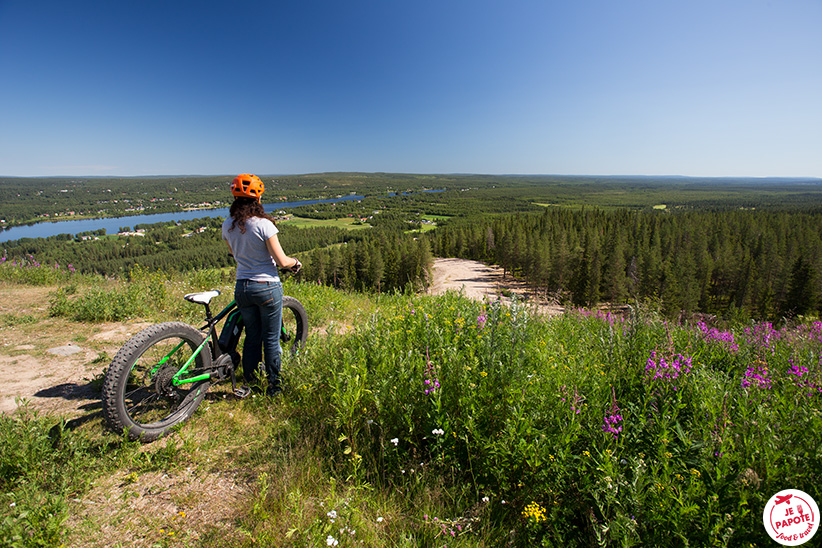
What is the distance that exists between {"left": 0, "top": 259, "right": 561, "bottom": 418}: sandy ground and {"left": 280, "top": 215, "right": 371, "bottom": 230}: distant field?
437 ft

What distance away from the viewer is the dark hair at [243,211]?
3.87 meters

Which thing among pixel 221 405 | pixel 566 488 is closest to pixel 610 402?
pixel 566 488

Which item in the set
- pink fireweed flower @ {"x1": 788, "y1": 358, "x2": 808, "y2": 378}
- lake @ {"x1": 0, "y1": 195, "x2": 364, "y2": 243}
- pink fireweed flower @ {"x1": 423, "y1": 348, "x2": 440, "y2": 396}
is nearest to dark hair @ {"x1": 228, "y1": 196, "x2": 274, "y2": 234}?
pink fireweed flower @ {"x1": 423, "y1": 348, "x2": 440, "y2": 396}

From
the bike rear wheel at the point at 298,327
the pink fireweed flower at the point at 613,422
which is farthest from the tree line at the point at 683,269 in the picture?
the pink fireweed flower at the point at 613,422

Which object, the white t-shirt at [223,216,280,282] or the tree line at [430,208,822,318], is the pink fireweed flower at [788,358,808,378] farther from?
the tree line at [430,208,822,318]

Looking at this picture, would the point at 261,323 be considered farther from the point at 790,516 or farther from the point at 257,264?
the point at 790,516

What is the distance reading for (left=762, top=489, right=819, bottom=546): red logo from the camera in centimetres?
187

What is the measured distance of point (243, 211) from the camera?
3.87 meters

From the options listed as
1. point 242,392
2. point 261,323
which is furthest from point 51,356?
point 261,323

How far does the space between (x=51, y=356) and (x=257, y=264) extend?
4.28 metres

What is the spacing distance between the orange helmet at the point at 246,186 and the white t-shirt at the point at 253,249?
0.97 feet

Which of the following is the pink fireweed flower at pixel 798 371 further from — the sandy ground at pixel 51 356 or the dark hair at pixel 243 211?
the dark hair at pixel 243 211

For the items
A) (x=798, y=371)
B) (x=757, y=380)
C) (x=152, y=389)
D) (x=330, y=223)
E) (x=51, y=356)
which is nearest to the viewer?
(x=757, y=380)

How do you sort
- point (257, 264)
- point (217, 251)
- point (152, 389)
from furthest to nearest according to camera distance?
point (217, 251) → point (152, 389) → point (257, 264)
